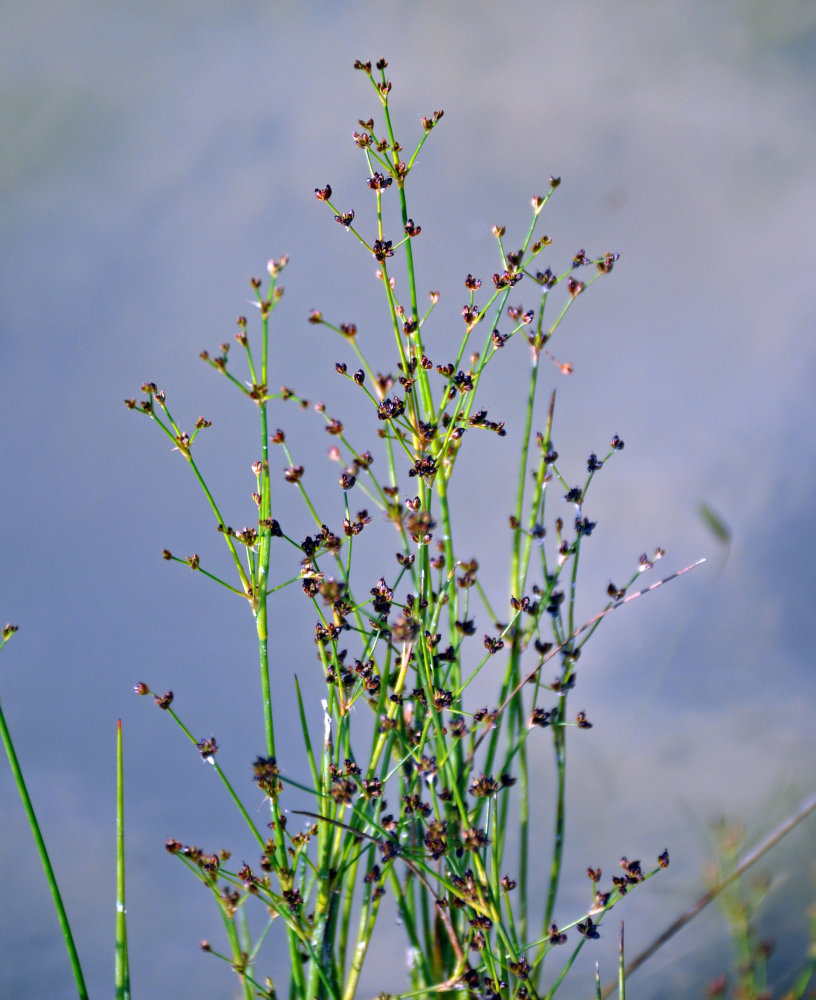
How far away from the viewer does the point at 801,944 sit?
1.20m

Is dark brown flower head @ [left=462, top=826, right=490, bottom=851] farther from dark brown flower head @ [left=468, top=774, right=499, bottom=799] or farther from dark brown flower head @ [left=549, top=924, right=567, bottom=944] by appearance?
dark brown flower head @ [left=549, top=924, right=567, bottom=944]

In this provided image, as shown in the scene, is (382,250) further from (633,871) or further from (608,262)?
(633,871)

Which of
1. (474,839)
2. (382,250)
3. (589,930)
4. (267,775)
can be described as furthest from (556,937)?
(382,250)

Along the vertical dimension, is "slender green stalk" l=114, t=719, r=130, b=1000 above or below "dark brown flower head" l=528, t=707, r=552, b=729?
above

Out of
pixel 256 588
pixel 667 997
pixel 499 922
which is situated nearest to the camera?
pixel 499 922

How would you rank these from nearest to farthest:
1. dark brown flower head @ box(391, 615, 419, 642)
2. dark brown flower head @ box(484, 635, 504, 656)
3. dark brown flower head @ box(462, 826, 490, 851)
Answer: dark brown flower head @ box(391, 615, 419, 642), dark brown flower head @ box(462, 826, 490, 851), dark brown flower head @ box(484, 635, 504, 656)

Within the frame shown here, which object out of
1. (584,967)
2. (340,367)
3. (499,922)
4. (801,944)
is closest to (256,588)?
(340,367)

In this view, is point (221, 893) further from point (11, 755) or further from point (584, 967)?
point (584, 967)

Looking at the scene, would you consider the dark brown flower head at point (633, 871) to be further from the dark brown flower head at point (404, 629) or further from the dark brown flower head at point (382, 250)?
the dark brown flower head at point (382, 250)

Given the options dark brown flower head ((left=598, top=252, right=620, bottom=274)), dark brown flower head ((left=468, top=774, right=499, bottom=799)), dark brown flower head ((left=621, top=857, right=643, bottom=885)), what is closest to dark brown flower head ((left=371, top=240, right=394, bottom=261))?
dark brown flower head ((left=598, top=252, right=620, bottom=274))

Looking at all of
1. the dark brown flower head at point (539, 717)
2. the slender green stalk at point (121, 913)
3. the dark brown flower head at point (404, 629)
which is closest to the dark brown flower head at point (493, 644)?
the dark brown flower head at point (539, 717)

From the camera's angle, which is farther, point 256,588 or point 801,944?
point 801,944

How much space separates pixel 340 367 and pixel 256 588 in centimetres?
22

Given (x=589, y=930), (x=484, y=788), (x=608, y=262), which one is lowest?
(x=589, y=930)
